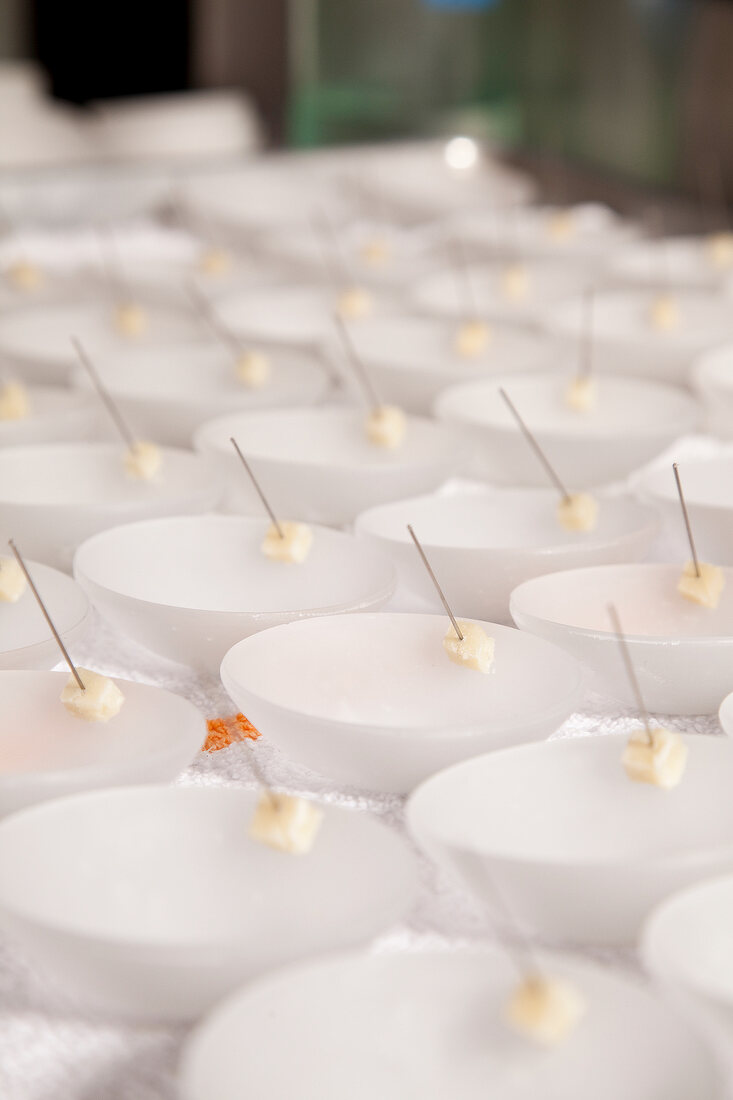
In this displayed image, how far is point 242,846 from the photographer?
0.60 m

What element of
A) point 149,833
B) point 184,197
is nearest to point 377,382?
point 149,833

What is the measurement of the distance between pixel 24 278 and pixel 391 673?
1.15 m

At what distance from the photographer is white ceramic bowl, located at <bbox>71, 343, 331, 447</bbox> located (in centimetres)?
122

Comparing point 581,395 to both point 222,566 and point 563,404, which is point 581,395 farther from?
point 222,566

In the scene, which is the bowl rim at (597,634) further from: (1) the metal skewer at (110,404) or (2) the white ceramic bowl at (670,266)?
(2) the white ceramic bowl at (670,266)

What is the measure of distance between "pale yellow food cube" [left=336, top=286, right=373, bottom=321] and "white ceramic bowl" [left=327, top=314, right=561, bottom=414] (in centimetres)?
2

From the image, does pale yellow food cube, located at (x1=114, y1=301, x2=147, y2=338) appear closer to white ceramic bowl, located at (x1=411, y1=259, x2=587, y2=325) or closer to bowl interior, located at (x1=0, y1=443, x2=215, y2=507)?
white ceramic bowl, located at (x1=411, y1=259, x2=587, y2=325)

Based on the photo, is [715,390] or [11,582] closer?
[11,582]

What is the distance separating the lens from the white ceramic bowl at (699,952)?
1.56 ft

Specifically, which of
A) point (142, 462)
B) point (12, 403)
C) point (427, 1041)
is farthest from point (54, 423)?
point (427, 1041)

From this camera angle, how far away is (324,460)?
117cm

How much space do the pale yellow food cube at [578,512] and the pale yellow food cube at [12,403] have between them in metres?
0.49

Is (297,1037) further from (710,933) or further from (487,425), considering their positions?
(487,425)

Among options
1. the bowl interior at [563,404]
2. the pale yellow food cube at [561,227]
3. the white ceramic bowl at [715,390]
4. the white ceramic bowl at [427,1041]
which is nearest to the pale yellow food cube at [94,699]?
the white ceramic bowl at [427,1041]
